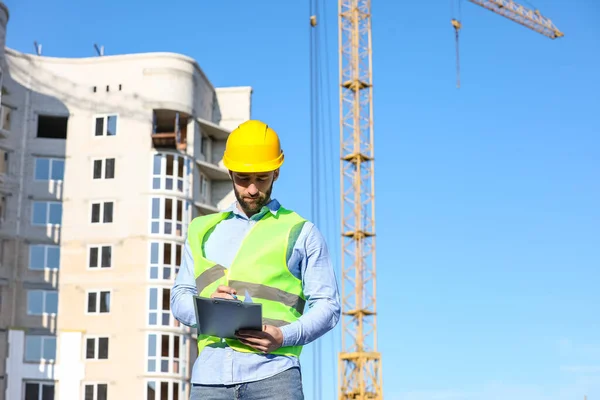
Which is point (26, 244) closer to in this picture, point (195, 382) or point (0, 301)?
point (0, 301)

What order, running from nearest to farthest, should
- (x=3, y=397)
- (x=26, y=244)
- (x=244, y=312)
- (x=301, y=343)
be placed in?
(x=244, y=312)
(x=301, y=343)
(x=3, y=397)
(x=26, y=244)

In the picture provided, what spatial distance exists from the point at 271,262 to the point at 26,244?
66.1 meters

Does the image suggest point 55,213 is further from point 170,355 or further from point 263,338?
point 263,338

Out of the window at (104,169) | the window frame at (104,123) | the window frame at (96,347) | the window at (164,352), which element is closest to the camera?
the window frame at (96,347)

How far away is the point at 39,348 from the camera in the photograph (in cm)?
6694

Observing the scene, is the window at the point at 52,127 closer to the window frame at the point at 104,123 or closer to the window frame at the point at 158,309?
the window frame at the point at 104,123

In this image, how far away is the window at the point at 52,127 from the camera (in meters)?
72.2

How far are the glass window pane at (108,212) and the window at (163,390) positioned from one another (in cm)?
1118

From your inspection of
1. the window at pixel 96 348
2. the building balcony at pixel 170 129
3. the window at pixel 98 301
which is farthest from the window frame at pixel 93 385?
the building balcony at pixel 170 129

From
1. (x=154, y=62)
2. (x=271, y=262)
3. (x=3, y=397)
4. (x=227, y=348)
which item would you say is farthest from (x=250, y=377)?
(x=154, y=62)

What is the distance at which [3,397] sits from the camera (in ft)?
212

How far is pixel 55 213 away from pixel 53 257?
3073 millimetres

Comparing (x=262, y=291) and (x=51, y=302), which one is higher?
(x=51, y=302)

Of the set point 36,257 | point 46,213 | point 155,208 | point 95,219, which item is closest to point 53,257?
point 36,257
